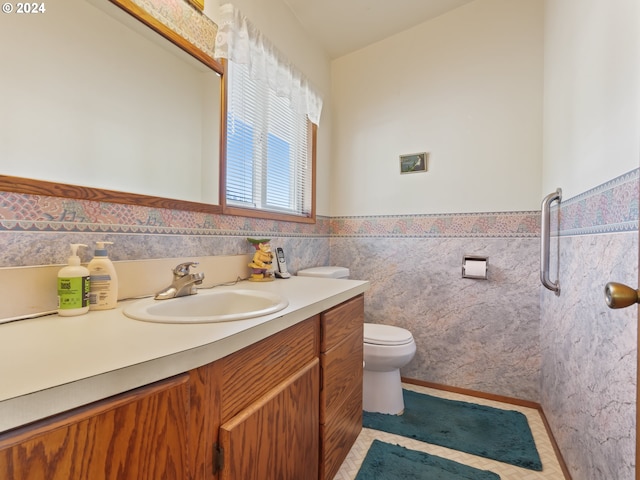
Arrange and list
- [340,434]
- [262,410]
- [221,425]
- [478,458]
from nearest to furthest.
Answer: [221,425] → [262,410] → [340,434] → [478,458]

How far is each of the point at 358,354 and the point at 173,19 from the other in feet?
5.39

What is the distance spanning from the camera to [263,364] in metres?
0.78

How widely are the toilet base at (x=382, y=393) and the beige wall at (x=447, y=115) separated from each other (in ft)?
3.68

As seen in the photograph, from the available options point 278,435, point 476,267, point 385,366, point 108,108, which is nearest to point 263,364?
point 278,435

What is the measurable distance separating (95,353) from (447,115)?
2236mm

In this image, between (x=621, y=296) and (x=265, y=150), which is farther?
(x=265, y=150)

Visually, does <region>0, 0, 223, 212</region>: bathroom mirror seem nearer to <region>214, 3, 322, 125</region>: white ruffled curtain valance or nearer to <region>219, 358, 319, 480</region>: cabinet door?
<region>214, 3, 322, 125</region>: white ruffled curtain valance

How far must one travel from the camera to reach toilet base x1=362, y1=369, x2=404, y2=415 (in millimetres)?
1759

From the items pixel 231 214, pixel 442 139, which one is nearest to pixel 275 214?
pixel 231 214

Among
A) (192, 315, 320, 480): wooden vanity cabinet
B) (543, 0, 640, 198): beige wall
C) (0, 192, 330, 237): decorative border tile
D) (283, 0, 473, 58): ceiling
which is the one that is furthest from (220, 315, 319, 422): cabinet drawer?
(283, 0, 473, 58): ceiling

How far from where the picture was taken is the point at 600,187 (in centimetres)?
101

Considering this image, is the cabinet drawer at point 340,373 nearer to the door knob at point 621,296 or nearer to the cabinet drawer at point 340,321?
the cabinet drawer at point 340,321

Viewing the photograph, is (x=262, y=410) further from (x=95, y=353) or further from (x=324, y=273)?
(x=324, y=273)

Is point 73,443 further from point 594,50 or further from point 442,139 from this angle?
point 442,139
